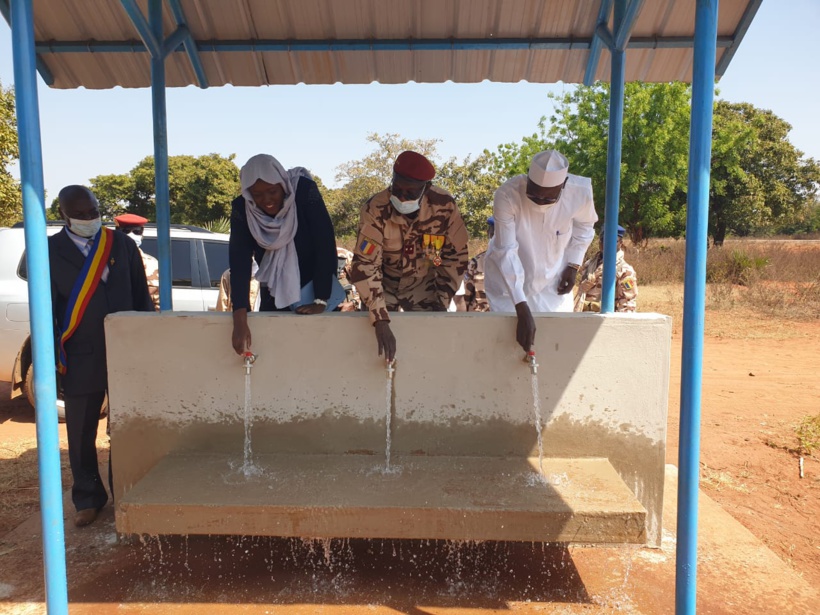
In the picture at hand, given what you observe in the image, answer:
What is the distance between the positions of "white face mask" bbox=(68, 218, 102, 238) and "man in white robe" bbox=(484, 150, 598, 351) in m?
2.29

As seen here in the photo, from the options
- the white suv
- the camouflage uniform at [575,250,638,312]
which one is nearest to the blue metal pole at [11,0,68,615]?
the white suv

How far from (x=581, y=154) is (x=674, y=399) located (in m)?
14.3

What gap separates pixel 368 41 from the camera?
14.9 feet

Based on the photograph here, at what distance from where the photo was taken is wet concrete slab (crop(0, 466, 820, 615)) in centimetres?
304

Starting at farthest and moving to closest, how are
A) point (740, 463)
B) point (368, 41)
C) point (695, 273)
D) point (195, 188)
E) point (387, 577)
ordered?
point (195, 188)
point (740, 463)
point (368, 41)
point (387, 577)
point (695, 273)

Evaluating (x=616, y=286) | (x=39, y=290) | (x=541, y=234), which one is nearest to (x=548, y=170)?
(x=541, y=234)

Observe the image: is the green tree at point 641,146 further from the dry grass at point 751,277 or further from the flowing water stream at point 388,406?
the flowing water stream at point 388,406

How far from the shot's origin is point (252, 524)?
115 inches

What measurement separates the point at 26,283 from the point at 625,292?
5234 millimetres

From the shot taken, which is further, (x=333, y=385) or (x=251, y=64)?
(x=251, y=64)

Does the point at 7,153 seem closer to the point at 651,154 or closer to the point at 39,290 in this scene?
the point at 39,290

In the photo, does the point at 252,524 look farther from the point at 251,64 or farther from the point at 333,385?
the point at 251,64

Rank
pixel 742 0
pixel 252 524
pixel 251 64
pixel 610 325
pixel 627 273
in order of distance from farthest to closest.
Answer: pixel 627 273 < pixel 251 64 < pixel 742 0 < pixel 610 325 < pixel 252 524

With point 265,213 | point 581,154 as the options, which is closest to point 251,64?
point 265,213
